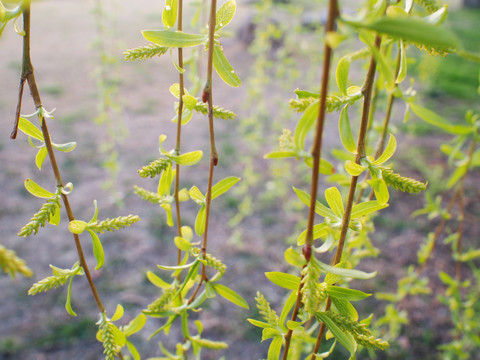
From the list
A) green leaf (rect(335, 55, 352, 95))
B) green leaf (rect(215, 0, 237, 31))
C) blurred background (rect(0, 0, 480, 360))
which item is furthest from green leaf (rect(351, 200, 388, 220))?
blurred background (rect(0, 0, 480, 360))

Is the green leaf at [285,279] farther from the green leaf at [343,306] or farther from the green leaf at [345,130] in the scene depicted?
the green leaf at [345,130]

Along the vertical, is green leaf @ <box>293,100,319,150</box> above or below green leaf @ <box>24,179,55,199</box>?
above

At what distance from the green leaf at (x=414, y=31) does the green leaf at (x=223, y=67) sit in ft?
0.61

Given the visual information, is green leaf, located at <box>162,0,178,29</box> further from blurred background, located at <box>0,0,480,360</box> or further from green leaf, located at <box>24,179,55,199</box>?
blurred background, located at <box>0,0,480,360</box>

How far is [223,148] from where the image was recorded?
9.04ft

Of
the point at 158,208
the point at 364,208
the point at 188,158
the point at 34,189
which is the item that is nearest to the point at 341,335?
the point at 364,208

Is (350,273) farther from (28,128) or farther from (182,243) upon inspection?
(28,128)

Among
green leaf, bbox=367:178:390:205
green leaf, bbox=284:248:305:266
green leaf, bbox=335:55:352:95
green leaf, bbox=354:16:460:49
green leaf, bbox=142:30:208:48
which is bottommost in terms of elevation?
green leaf, bbox=284:248:305:266

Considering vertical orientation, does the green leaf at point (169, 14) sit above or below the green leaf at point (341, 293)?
above

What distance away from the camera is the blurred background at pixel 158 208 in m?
1.58

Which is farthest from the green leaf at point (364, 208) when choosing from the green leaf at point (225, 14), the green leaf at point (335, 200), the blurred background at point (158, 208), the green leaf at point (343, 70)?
the blurred background at point (158, 208)

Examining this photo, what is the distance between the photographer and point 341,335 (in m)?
0.37

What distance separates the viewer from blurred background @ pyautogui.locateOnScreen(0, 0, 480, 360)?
1577 millimetres

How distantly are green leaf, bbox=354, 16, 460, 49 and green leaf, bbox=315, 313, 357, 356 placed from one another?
27 centimetres
